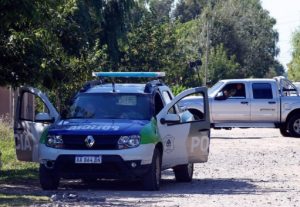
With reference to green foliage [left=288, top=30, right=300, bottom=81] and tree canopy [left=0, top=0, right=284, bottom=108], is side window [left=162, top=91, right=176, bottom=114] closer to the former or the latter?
tree canopy [left=0, top=0, right=284, bottom=108]

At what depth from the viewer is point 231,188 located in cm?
1706

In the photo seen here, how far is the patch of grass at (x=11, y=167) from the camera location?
1861cm

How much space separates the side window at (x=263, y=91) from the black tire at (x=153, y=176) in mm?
17525

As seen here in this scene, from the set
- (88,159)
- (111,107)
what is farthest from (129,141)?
(111,107)

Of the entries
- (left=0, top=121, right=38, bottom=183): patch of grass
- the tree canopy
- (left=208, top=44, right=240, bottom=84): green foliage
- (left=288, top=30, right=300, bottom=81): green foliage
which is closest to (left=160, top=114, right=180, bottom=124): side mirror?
the tree canopy

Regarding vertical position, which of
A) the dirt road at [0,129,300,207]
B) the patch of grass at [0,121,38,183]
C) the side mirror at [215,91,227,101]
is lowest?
the dirt road at [0,129,300,207]

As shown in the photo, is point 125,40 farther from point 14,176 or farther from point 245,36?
point 245,36

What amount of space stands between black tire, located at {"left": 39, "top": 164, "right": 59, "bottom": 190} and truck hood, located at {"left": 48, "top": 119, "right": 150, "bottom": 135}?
0.63 metres

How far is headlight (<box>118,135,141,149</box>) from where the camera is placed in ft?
51.8

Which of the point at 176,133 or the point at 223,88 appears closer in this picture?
the point at 176,133

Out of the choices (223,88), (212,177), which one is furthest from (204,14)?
(212,177)

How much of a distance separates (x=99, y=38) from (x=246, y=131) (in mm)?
9727

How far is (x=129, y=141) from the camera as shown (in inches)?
622

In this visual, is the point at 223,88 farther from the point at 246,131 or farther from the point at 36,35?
the point at 36,35
